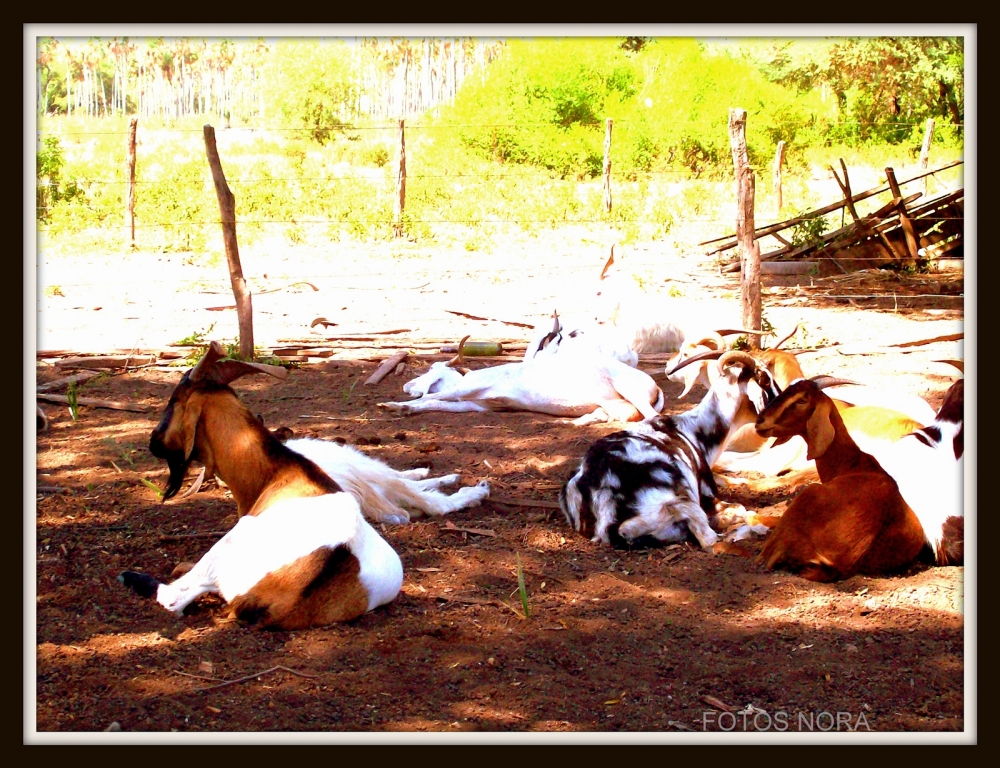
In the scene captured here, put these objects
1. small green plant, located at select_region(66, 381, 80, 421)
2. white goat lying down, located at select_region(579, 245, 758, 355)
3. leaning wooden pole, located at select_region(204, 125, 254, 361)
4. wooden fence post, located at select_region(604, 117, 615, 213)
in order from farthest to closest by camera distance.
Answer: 1. wooden fence post, located at select_region(604, 117, 615, 213)
2. white goat lying down, located at select_region(579, 245, 758, 355)
3. leaning wooden pole, located at select_region(204, 125, 254, 361)
4. small green plant, located at select_region(66, 381, 80, 421)

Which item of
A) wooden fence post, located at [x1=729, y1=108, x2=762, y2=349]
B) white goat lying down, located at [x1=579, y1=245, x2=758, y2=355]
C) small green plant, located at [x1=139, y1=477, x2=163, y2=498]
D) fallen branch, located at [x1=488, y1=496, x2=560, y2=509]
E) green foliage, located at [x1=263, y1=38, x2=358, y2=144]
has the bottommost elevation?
fallen branch, located at [x1=488, y1=496, x2=560, y2=509]

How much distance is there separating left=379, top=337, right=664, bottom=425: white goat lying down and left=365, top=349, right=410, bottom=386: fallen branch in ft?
1.64

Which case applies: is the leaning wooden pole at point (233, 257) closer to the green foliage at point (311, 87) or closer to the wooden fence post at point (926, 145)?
the green foliage at point (311, 87)

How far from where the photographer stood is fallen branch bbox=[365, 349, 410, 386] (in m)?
9.01

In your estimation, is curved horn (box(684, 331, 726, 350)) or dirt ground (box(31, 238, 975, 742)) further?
curved horn (box(684, 331, 726, 350))

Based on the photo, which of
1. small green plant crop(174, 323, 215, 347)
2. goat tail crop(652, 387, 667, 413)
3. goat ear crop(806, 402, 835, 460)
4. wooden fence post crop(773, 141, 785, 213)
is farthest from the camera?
wooden fence post crop(773, 141, 785, 213)

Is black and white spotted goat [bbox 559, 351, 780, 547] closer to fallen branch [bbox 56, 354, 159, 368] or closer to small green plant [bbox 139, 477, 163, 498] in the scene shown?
small green plant [bbox 139, 477, 163, 498]

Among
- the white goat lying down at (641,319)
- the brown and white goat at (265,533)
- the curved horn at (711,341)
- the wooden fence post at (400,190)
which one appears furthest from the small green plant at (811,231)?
the brown and white goat at (265,533)

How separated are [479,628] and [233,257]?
18.1 ft

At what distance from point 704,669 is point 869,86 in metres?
11.8

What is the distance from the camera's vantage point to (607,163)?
54.8ft

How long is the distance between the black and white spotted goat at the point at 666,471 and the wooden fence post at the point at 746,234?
3.40 m

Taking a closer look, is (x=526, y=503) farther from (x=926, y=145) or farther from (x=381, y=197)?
(x=381, y=197)

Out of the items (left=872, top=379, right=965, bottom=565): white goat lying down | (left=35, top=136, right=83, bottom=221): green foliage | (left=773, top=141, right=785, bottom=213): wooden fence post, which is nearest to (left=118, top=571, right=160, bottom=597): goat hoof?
(left=872, top=379, right=965, bottom=565): white goat lying down
